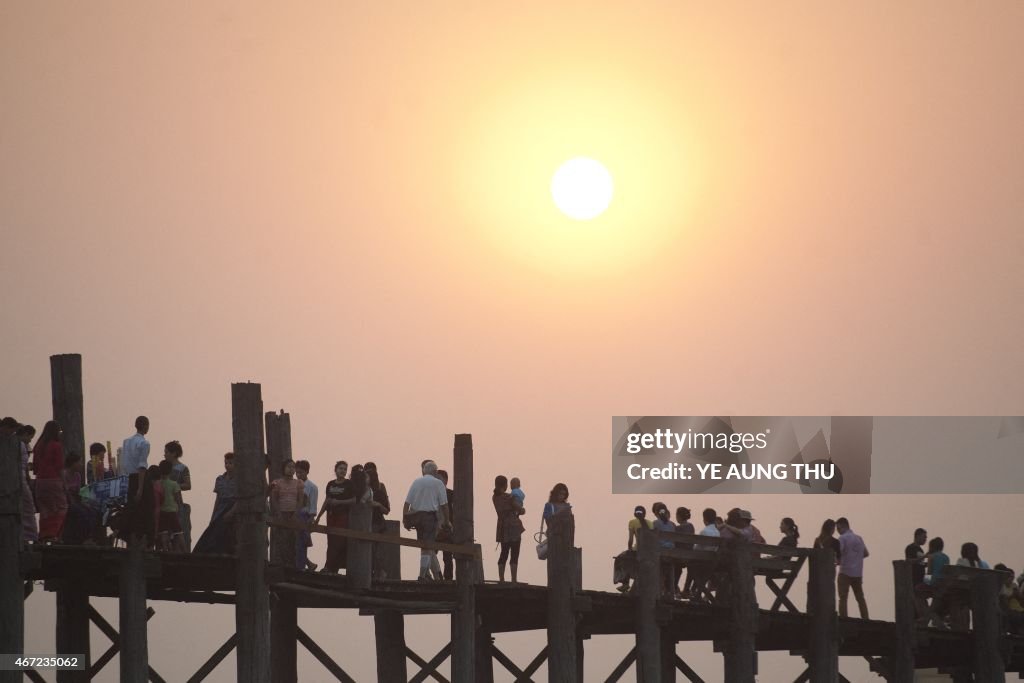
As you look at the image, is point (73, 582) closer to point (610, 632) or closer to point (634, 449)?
point (610, 632)

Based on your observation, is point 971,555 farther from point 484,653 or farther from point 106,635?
point 106,635

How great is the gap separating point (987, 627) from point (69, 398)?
14.3 meters

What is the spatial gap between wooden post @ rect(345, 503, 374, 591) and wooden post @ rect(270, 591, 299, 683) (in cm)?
406

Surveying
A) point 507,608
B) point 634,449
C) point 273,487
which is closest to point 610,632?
point 507,608

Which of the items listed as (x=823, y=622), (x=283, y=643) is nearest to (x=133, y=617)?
(x=283, y=643)

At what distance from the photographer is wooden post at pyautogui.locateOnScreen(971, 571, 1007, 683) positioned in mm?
29031

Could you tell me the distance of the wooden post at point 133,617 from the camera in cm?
2150

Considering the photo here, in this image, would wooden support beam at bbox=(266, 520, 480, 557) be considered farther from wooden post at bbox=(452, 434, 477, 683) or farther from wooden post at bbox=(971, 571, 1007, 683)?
wooden post at bbox=(971, 571, 1007, 683)

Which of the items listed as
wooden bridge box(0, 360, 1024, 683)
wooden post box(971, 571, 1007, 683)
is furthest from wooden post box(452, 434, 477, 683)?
wooden post box(971, 571, 1007, 683)

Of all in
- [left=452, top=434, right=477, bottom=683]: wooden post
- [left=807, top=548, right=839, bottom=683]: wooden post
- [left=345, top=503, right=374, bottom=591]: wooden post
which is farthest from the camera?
[left=807, top=548, right=839, bottom=683]: wooden post

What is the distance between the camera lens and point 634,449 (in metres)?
45.5

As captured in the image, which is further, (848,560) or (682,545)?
(848,560)

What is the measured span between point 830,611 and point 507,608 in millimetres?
4783

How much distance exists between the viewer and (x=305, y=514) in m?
24.3
